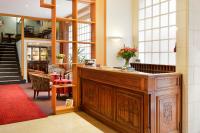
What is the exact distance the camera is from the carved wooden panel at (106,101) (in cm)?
365

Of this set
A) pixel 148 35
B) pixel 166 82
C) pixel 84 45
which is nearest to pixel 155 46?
pixel 148 35

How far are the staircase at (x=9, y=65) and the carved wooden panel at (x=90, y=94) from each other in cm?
647

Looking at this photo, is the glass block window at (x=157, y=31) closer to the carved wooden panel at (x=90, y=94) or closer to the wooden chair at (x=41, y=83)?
the carved wooden panel at (x=90, y=94)

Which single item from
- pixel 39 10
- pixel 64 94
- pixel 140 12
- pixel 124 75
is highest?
pixel 39 10

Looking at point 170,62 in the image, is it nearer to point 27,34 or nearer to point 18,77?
point 18,77

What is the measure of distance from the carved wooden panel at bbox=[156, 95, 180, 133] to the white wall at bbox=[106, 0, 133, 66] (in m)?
2.47

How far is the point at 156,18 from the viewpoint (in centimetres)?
501

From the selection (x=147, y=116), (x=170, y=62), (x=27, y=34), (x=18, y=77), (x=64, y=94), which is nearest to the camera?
(x=147, y=116)

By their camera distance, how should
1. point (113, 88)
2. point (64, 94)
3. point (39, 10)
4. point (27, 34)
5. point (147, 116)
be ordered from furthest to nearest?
point (27, 34) < point (39, 10) < point (64, 94) < point (113, 88) < point (147, 116)

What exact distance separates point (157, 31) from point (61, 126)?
10.6 ft

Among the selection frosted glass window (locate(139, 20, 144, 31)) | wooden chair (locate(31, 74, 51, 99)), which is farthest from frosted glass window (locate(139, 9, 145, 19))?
wooden chair (locate(31, 74, 51, 99))

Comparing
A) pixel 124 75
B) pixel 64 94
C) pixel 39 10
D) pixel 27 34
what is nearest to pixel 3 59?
pixel 27 34

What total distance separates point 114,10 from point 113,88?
8.38 ft

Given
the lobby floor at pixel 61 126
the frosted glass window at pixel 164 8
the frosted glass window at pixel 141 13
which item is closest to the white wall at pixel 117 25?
the frosted glass window at pixel 141 13
